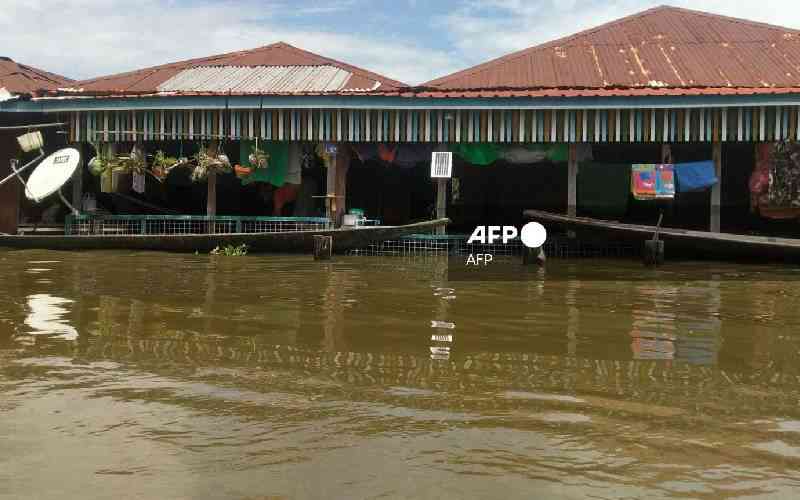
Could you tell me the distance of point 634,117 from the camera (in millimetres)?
13781

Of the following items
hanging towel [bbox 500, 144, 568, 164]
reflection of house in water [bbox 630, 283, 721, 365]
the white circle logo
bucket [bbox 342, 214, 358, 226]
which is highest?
hanging towel [bbox 500, 144, 568, 164]

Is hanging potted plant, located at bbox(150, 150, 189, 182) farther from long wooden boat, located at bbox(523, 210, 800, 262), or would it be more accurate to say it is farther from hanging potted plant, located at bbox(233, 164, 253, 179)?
long wooden boat, located at bbox(523, 210, 800, 262)

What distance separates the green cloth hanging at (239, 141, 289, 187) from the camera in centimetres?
1513

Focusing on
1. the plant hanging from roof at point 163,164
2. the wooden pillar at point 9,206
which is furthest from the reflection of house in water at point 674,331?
the wooden pillar at point 9,206

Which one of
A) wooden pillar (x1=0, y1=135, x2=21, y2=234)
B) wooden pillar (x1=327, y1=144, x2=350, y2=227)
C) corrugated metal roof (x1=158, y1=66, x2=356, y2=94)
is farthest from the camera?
wooden pillar (x1=0, y1=135, x2=21, y2=234)

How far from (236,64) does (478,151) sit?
292 inches

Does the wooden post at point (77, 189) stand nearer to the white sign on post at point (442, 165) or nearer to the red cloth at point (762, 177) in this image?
the white sign on post at point (442, 165)

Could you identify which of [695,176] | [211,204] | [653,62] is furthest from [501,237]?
[211,204]

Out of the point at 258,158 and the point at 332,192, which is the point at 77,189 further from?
the point at 332,192

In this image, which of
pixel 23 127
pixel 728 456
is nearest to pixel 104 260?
pixel 23 127

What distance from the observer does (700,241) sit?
38.0 ft

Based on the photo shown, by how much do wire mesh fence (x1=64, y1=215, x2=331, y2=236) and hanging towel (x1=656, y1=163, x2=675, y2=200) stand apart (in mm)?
6733

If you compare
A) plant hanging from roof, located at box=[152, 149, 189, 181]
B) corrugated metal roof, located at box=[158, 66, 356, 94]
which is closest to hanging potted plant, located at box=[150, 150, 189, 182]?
plant hanging from roof, located at box=[152, 149, 189, 181]

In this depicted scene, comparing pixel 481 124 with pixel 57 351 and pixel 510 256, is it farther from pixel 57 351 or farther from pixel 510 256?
pixel 57 351
